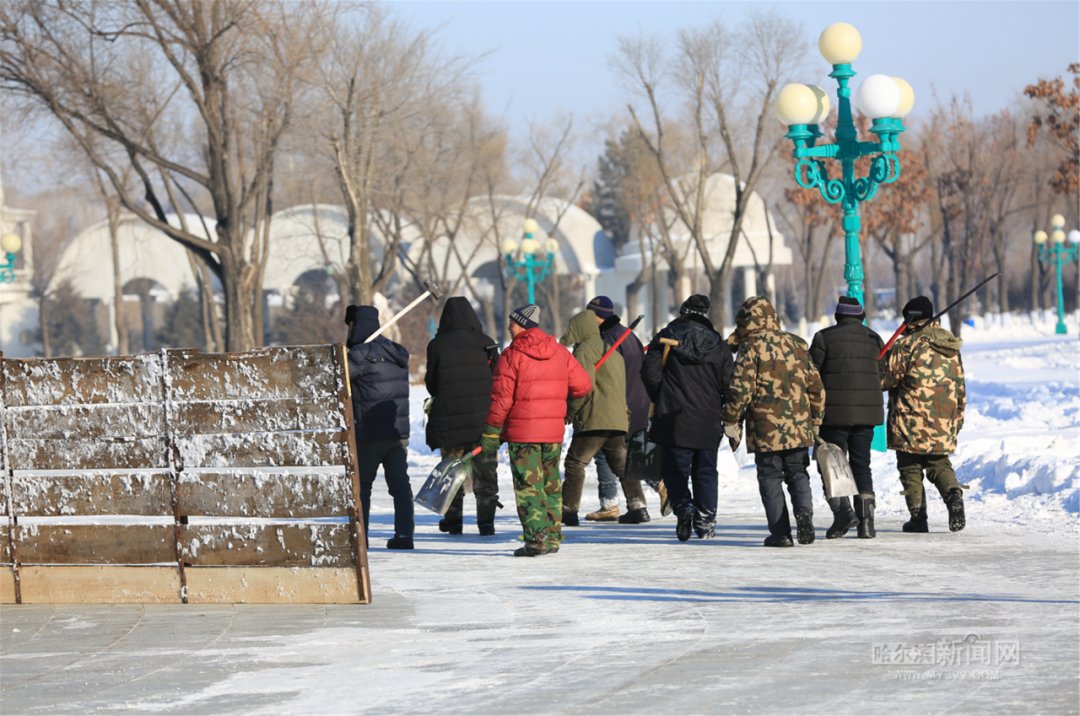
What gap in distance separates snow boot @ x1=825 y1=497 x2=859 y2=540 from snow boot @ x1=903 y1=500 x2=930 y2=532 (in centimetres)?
47

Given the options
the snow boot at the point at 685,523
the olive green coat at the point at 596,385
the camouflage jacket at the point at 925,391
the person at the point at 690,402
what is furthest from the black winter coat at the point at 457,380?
the camouflage jacket at the point at 925,391

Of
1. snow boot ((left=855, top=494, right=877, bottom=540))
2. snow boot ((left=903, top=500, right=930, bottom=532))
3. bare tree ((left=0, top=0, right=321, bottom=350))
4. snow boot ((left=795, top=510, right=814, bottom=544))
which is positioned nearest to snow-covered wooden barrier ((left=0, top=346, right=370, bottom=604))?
snow boot ((left=795, top=510, right=814, bottom=544))

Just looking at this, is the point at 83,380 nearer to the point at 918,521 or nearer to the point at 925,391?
the point at 925,391

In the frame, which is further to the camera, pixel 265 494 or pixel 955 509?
pixel 955 509

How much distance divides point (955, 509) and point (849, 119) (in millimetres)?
5645

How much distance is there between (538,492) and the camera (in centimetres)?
1052

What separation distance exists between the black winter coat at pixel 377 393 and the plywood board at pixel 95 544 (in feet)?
7.69

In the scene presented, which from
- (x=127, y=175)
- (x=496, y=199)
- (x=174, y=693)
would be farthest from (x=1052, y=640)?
(x=496, y=199)

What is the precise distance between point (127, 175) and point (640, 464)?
32584 mm

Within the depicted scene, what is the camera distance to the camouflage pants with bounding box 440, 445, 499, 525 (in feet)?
38.0

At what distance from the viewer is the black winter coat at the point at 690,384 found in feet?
35.4

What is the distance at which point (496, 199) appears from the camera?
61.6 metres

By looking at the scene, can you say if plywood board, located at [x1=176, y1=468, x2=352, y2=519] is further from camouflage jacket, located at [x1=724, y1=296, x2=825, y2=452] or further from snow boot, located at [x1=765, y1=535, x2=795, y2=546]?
snow boot, located at [x1=765, y1=535, x2=795, y2=546]

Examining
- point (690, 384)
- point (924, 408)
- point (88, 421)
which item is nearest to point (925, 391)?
point (924, 408)
